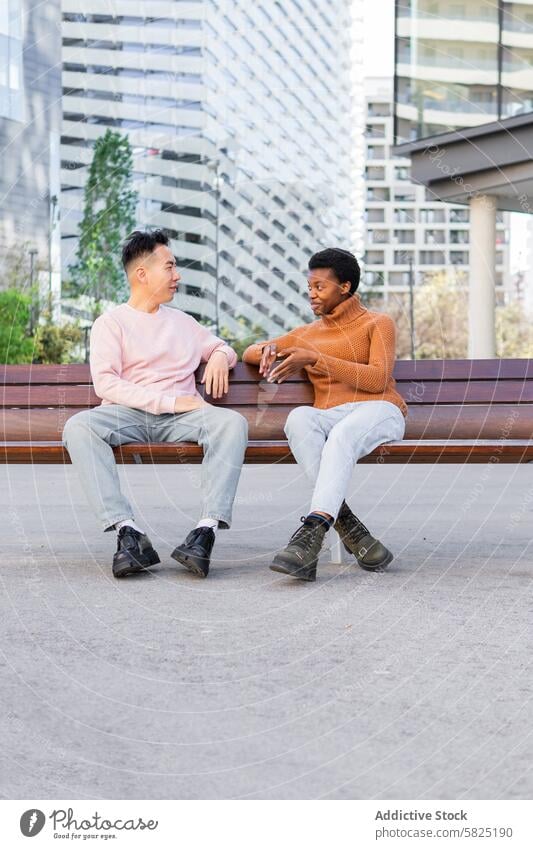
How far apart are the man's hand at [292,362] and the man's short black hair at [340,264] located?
14.0 inches

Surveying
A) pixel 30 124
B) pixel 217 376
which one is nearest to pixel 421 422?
pixel 217 376

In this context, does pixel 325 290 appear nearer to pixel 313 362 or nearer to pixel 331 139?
pixel 313 362

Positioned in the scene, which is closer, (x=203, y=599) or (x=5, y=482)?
(x=203, y=599)

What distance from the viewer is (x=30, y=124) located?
86500mm

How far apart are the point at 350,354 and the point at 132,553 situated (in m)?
1.24

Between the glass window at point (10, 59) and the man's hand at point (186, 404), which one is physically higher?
the glass window at point (10, 59)

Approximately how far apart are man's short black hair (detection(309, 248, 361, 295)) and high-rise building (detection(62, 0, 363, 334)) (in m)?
46.4

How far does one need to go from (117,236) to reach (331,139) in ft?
109

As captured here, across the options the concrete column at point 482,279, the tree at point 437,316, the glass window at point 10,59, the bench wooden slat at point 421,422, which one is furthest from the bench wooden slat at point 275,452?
the tree at point 437,316

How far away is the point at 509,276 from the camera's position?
123125 mm

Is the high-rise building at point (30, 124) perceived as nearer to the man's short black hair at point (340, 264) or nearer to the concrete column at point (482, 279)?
the concrete column at point (482, 279)

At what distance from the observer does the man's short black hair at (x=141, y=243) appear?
547 centimetres

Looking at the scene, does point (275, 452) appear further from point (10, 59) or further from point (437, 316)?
point (10, 59)
